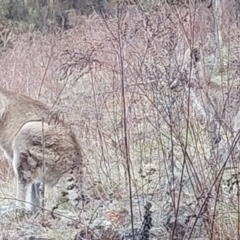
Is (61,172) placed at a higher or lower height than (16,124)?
lower

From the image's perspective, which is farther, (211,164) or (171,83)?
(171,83)

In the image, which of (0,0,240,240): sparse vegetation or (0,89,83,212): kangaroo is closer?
(0,0,240,240): sparse vegetation

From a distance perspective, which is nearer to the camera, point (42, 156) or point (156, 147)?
point (42, 156)

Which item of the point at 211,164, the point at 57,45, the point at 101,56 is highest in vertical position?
the point at 57,45

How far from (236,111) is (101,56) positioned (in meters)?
2.75

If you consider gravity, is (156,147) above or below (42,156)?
above

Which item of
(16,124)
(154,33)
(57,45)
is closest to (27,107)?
(16,124)

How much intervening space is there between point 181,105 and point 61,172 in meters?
1.31

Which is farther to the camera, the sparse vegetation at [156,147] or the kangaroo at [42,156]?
the kangaroo at [42,156]

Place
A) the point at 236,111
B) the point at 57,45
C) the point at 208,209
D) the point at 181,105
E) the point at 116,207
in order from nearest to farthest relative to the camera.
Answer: the point at 208,209 → the point at 181,105 → the point at 116,207 → the point at 236,111 → the point at 57,45

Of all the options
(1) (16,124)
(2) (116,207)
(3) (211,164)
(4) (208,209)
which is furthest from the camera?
(1) (16,124)

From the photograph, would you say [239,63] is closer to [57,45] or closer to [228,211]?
[228,211]

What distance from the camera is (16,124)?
5586 millimetres

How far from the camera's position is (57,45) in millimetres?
10336
